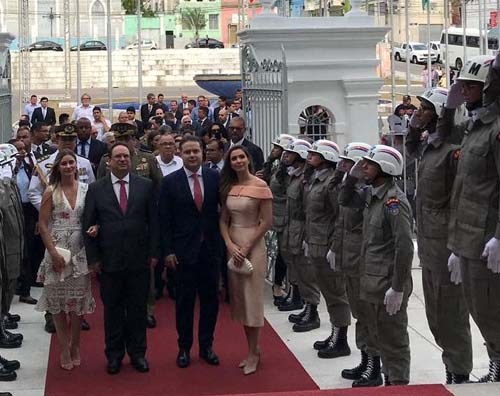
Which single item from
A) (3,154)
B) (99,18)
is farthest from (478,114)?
(99,18)

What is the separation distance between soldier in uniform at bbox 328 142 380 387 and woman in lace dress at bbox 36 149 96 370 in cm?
200

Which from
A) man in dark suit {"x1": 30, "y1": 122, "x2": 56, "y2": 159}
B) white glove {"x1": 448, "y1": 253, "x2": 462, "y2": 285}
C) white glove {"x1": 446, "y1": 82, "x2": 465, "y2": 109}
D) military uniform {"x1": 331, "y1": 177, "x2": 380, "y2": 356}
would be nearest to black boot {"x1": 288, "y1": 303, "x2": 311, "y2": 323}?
military uniform {"x1": 331, "y1": 177, "x2": 380, "y2": 356}

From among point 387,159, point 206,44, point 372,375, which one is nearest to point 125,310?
point 372,375

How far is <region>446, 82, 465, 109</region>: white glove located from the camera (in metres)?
5.78

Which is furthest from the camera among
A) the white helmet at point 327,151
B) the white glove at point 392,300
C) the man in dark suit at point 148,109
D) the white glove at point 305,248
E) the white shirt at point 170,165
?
the man in dark suit at point 148,109

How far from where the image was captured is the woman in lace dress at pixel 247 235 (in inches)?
291

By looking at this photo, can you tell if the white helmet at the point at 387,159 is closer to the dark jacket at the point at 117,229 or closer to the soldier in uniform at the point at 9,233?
the dark jacket at the point at 117,229

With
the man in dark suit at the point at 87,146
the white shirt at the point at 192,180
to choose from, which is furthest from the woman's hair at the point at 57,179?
the man in dark suit at the point at 87,146

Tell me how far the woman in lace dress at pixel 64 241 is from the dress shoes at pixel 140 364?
1.80 ft

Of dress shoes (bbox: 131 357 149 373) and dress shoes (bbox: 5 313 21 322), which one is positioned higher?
dress shoes (bbox: 5 313 21 322)

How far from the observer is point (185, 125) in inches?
572

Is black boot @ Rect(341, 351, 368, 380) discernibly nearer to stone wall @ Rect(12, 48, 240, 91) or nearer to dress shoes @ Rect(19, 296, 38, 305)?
dress shoes @ Rect(19, 296, 38, 305)

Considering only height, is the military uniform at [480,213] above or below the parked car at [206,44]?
below

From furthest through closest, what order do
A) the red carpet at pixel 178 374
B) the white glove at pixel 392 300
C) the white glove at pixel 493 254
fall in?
1. the red carpet at pixel 178 374
2. the white glove at pixel 392 300
3. the white glove at pixel 493 254
